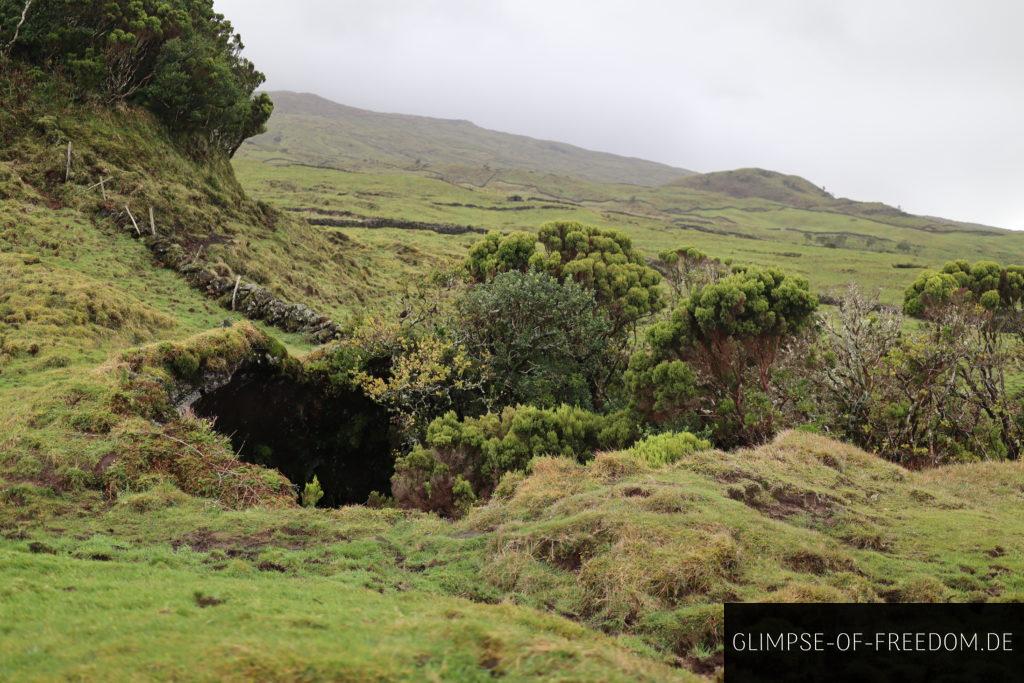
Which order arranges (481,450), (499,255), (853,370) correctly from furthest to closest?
1. (499,255)
2. (853,370)
3. (481,450)

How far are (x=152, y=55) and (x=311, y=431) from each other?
28520 millimetres

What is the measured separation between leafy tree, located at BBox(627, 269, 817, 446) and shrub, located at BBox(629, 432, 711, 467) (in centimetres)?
254

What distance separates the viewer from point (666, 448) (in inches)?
653

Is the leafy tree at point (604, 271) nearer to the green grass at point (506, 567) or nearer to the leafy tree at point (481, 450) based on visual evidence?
the leafy tree at point (481, 450)

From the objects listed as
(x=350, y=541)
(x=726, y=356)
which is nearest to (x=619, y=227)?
(x=726, y=356)

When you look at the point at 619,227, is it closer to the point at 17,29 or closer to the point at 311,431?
the point at 17,29

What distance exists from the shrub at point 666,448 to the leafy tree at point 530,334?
5620 mm

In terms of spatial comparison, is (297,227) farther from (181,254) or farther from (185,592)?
(185,592)

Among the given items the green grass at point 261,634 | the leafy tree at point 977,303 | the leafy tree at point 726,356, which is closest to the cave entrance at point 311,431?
the leafy tree at point 726,356

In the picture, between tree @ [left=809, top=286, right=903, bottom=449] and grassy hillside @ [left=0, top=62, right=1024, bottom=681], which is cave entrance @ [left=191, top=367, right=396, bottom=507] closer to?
grassy hillside @ [left=0, top=62, right=1024, bottom=681]

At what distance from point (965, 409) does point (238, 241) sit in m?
34.6

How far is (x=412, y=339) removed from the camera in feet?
77.7

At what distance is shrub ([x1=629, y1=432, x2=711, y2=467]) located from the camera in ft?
52.4

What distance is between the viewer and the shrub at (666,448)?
15961 mm
